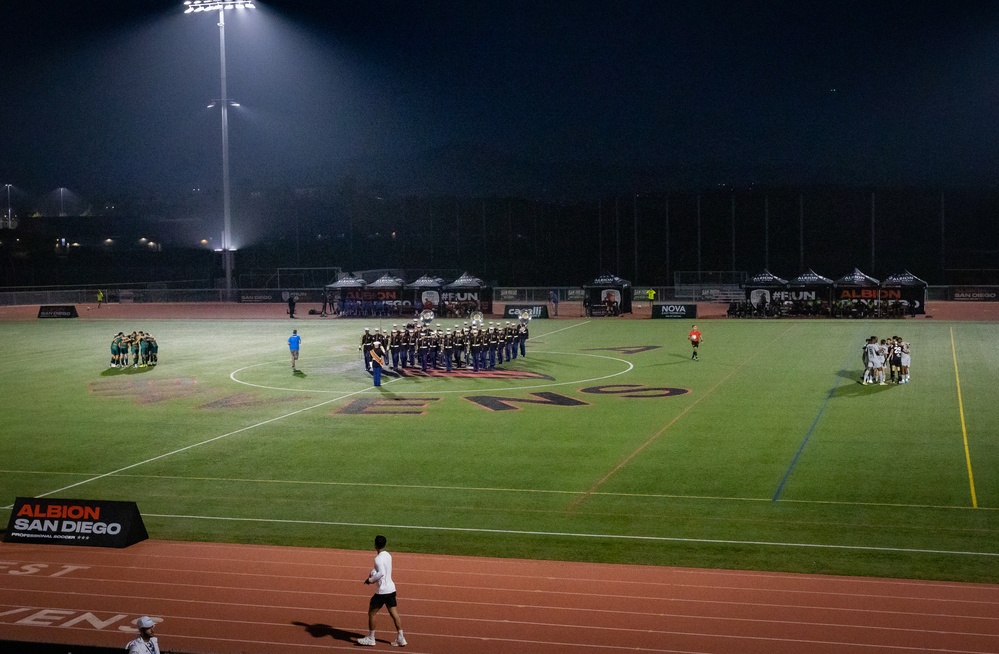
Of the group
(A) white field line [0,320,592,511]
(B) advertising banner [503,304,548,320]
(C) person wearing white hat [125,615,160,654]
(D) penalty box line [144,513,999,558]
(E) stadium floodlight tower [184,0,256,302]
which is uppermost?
(E) stadium floodlight tower [184,0,256,302]

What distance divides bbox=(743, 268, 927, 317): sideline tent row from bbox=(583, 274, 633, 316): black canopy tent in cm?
780

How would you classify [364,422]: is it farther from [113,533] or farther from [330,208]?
[330,208]

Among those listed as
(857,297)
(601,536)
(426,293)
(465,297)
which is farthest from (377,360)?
(857,297)

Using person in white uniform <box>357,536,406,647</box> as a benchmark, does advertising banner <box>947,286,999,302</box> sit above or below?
above

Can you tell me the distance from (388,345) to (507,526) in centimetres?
1893

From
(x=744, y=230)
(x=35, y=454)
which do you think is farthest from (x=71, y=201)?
(x=35, y=454)

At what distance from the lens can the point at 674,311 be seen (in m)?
58.2

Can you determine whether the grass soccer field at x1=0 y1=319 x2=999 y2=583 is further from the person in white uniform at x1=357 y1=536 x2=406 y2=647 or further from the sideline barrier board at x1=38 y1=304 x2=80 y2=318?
the sideline barrier board at x1=38 y1=304 x2=80 y2=318

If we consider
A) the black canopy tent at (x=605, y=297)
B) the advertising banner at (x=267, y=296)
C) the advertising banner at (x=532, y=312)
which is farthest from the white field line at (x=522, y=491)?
the advertising banner at (x=267, y=296)

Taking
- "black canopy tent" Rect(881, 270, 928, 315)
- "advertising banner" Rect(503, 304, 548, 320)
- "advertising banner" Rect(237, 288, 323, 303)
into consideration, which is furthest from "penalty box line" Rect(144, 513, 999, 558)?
"advertising banner" Rect(237, 288, 323, 303)

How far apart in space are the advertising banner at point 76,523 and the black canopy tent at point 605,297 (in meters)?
48.4

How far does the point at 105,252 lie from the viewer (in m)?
98.8

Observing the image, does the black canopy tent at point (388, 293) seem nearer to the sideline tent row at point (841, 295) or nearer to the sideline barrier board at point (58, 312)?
the sideline barrier board at point (58, 312)

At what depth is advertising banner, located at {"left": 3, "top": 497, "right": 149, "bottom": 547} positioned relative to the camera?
45.1ft
